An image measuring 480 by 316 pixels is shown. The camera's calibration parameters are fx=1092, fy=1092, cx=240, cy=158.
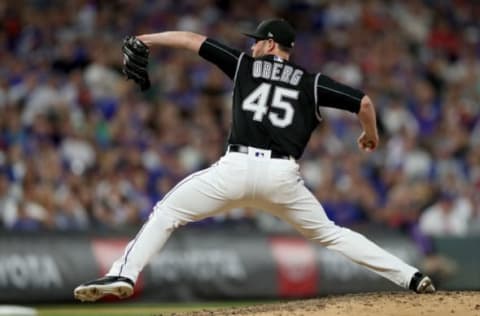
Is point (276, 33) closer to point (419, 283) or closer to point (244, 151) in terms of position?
point (244, 151)

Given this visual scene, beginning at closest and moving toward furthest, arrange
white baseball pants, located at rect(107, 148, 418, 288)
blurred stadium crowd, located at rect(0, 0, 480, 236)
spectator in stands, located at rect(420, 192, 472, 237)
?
white baseball pants, located at rect(107, 148, 418, 288), blurred stadium crowd, located at rect(0, 0, 480, 236), spectator in stands, located at rect(420, 192, 472, 237)

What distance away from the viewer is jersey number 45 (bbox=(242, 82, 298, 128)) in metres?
7.57

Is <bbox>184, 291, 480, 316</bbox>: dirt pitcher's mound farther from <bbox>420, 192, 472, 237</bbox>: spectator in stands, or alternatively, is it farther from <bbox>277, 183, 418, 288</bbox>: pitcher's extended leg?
<bbox>420, 192, 472, 237</bbox>: spectator in stands

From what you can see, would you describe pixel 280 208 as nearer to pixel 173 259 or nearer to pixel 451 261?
pixel 173 259

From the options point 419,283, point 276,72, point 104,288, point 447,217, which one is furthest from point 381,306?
point 447,217

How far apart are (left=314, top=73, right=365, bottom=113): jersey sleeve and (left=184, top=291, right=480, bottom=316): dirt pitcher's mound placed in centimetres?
141

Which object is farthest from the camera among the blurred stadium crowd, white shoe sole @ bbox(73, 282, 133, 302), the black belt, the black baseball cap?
the blurred stadium crowd

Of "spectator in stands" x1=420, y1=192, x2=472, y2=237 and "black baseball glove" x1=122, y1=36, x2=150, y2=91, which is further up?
"black baseball glove" x1=122, y1=36, x2=150, y2=91

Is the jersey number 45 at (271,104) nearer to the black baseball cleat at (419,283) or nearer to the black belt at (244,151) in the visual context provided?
the black belt at (244,151)

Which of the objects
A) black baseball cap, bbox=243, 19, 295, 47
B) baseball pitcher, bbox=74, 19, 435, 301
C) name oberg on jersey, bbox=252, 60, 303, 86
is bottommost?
baseball pitcher, bbox=74, 19, 435, 301

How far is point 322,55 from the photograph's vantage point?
17.9 meters

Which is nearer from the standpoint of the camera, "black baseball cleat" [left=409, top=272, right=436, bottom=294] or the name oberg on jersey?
the name oberg on jersey

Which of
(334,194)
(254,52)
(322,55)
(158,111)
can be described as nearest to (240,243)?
(334,194)

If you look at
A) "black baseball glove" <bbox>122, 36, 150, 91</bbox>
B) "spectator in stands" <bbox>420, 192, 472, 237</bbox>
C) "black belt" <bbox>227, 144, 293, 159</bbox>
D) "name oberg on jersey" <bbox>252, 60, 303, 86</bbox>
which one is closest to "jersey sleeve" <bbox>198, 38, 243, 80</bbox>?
"name oberg on jersey" <bbox>252, 60, 303, 86</bbox>
